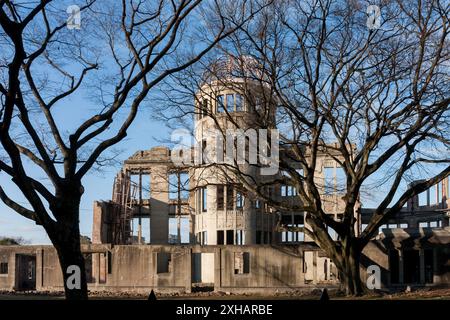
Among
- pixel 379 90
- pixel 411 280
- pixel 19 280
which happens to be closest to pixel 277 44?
pixel 379 90

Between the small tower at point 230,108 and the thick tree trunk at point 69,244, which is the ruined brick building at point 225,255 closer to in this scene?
the small tower at point 230,108

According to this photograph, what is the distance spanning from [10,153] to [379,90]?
50.5 feet

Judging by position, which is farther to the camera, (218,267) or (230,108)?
(218,267)

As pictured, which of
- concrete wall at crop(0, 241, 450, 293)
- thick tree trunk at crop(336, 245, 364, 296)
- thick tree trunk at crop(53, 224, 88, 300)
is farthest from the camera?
concrete wall at crop(0, 241, 450, 293)

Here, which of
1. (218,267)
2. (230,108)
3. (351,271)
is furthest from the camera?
(218,267)

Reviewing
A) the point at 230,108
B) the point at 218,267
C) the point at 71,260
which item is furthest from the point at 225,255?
the point at 71,260

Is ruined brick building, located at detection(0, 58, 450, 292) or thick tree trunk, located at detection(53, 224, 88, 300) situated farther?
ruined brick building, located at detection(0, 58, 450, 292)

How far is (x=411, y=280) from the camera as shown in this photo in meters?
34.7

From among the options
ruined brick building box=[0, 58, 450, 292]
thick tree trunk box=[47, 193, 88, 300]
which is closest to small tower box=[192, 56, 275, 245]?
ruined brick building box=[0, 58, 450, 292]

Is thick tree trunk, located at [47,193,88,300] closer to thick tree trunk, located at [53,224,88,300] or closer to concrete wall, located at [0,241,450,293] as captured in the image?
thick tree trunk, located at [53,224,88,300]

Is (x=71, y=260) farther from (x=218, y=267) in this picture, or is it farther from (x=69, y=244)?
(x=218, y=267)

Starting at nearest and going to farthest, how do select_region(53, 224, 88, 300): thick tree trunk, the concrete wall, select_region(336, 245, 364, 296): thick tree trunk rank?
select_region(53, 224, 88, 300): thick tree trunk → select_region(336, 245, 364, 296): thick tree trunk → the concrete wall
